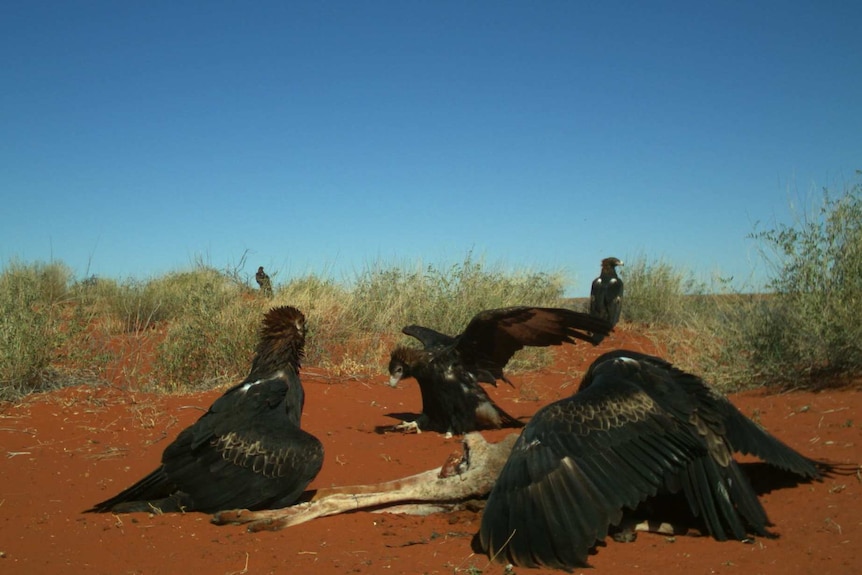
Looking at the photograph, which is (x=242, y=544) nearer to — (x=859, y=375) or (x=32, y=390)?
(x=32, y=390)

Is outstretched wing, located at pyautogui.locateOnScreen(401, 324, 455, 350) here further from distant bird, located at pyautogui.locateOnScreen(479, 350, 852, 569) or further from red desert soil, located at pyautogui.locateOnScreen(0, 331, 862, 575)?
distant bird, located at pyautogui.locateOnScreen(479, 350, 852, 569)

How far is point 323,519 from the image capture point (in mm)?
4547

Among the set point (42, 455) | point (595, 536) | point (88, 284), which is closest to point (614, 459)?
point (595, 536)

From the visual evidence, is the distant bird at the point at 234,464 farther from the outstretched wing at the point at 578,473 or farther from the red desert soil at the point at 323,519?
the outstretched wing at the point at 578,473

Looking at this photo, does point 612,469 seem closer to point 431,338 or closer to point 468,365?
point 468,365

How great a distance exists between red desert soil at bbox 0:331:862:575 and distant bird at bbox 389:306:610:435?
297mm

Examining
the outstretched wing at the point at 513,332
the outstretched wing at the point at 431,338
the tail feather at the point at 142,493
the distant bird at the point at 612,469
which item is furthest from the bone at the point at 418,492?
the outstretched wing at the point at 431,338

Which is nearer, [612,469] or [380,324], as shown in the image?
[612,469]

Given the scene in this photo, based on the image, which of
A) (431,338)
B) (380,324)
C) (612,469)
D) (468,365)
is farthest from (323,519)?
(380,324)

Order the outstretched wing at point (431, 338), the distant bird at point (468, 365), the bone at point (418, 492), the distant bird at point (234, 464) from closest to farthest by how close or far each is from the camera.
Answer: the bone at point (418, 492) → the distant bird at point (234, 464) → the distant bird at point (468, 365) → the outstretched wing at point (431, 338)

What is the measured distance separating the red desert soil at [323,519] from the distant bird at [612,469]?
13 centimetres

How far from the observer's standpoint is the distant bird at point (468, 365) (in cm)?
684

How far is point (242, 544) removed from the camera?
4121 mm

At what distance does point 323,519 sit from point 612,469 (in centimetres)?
183
